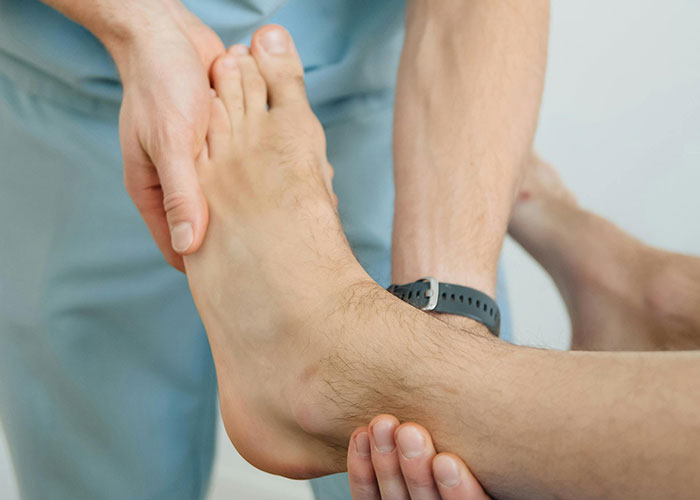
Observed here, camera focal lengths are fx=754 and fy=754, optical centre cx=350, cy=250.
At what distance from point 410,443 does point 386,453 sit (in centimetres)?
3

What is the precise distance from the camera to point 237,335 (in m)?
0.75

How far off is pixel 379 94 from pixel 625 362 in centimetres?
55

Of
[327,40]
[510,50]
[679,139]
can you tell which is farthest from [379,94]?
[679,139]

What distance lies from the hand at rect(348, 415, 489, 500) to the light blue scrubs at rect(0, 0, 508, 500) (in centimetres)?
46

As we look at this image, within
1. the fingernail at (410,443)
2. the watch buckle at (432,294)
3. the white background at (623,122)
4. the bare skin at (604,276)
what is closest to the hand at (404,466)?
the fingernail at (410,443)

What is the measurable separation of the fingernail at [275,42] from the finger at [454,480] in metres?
0.53

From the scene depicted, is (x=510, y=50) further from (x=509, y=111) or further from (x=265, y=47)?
(x=265, y=47)

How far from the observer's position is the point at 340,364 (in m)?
0.65

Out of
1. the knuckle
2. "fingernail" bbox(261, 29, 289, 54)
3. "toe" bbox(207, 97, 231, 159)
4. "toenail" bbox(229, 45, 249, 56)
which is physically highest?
"fingernail" bbox(261, 29, 289, 54)

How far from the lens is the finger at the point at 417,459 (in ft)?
1.88

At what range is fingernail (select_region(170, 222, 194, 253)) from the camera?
0.76 metres

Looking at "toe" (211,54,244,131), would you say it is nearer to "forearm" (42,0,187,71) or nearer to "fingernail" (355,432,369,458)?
"forearm" (42,0,187,71)

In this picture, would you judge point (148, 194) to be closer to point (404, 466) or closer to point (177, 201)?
point (177, 201)

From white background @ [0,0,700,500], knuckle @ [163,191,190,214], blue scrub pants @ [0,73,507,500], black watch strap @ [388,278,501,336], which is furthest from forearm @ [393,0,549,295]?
white background @ [0,0,700,500]
